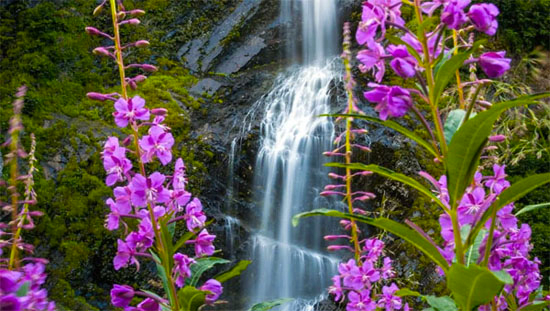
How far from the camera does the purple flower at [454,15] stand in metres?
1.17

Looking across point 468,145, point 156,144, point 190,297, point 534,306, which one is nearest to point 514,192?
point 468,145

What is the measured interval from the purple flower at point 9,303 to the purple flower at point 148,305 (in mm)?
793

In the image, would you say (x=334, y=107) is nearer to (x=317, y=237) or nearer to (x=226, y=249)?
(x=317, y=237)

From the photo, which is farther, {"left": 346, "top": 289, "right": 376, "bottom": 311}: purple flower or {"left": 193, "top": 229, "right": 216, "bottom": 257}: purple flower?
{"left": 346, "top": 289, "right": 376, "bottom": 311}: purple flower

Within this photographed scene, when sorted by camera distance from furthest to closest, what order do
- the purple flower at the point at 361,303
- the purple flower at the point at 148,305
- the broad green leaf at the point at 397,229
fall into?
1. the purple flower at the point at 361,303
2. the purple flower at the point at 148,305
3. the broad green leaf at the point at 397,229

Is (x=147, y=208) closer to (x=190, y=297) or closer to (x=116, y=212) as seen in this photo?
(x=116, y=212)

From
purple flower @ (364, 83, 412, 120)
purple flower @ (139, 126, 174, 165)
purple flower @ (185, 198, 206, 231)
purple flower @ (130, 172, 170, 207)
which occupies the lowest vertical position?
purple flower @ (185, 198, 206, 231)

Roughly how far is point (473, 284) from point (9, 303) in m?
0.89

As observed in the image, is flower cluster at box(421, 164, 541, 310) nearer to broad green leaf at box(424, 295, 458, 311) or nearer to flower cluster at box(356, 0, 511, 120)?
broad green leaf at box(424, 295, 458, 311)

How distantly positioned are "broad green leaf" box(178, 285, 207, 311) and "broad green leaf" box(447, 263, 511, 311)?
0.67m

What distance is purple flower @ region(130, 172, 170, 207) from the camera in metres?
1.53

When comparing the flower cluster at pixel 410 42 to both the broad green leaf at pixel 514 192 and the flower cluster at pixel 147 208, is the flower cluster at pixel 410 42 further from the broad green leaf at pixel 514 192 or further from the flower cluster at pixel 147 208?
the flower cluster at pixel 147 208

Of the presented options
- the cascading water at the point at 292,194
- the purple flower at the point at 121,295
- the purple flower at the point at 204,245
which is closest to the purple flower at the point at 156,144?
the purple flower at the point at 204,245

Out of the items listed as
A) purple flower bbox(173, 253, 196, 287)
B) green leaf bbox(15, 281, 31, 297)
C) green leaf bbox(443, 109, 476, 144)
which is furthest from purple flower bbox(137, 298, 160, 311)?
green leaf bbox(443, 109, 476, 144)
